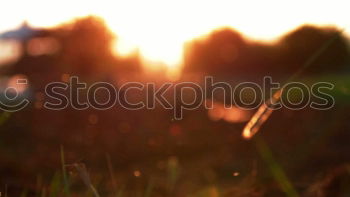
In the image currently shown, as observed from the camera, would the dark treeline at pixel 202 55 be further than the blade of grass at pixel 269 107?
Yes

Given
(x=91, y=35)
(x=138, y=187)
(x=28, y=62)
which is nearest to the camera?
(x=138, y=187)

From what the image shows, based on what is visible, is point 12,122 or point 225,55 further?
point 225,55

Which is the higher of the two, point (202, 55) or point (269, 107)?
point (269, 107)

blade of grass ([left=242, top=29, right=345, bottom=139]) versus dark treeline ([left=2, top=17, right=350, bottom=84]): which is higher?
blade of grass ([left=242, top=29, right=345, bottom=139])

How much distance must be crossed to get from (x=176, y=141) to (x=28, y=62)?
492cm

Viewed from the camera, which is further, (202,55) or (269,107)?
(202,55)

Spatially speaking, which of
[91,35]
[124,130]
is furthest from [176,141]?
[91,35]

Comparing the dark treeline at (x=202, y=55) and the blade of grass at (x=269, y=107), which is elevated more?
the blade of grass at (x=269, y=107)

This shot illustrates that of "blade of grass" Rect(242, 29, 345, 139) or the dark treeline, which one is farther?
the dark treeline

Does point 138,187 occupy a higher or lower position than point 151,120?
higher

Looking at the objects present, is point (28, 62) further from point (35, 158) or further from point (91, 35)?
point (35, 158)

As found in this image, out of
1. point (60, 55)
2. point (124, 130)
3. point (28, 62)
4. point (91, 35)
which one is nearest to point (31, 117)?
point (124, 130)

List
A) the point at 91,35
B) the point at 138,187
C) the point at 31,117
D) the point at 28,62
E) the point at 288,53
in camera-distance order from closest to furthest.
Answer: the point at 138,187 → the point at 31,117 → the point at 28,62 → the point at 91,35 → the point at 288,53

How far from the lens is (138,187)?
159 centimetres
